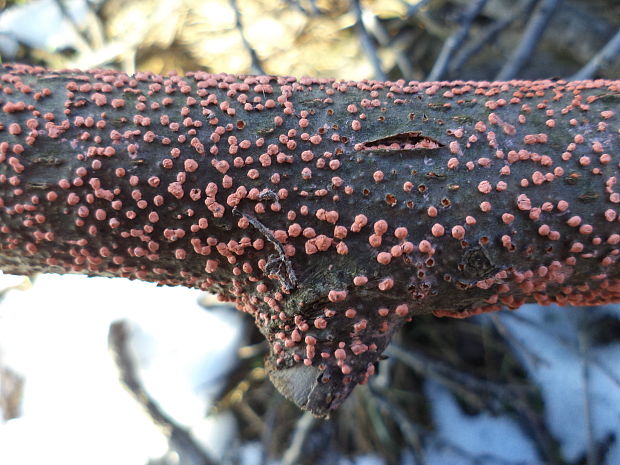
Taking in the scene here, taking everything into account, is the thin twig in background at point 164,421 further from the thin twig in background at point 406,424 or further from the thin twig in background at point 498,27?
the thin twig in background at point 498,27

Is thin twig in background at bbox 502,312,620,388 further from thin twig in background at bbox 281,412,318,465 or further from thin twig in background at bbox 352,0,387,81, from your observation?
thin twig in background at bbox 352,0,387,81

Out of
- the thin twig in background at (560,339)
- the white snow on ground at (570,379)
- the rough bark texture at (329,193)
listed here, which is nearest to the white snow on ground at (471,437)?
the white snow on ground at (570,379)

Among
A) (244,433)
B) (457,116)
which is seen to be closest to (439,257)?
(457,116)

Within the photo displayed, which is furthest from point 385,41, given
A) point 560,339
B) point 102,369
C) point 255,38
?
point 102,369

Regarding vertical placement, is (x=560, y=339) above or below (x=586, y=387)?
above

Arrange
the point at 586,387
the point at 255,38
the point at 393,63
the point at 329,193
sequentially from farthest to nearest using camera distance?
the point at 255,38 → the point at 393,63 → the point at 586,387 → the point at 329,193

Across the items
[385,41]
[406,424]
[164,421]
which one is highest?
[385,41]

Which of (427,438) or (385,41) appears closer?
(427,438)

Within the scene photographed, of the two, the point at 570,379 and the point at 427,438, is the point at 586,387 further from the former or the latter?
the point at 427,438

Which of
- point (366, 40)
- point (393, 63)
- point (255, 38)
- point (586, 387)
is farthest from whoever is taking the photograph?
point (255, 38)
